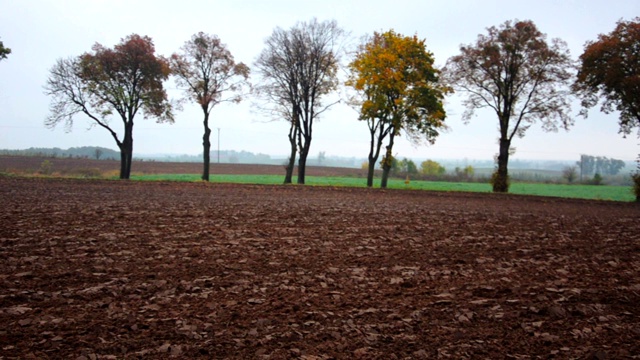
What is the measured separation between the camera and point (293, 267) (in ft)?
26.8

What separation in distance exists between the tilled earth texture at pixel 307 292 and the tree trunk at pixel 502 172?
27022mm

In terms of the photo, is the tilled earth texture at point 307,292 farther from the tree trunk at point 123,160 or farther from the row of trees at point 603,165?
the row of trees at point 603,165

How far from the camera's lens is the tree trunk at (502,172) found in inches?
1505

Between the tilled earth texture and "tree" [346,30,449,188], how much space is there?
2613 centimetres

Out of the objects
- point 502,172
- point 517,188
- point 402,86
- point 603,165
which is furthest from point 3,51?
point 603,165

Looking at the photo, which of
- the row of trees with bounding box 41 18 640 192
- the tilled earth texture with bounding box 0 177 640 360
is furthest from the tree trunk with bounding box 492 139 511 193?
the tilled earth texture with bounding box 0 177 640 360

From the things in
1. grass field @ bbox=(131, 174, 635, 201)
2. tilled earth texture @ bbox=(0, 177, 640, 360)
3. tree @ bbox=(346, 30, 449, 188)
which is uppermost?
tree @ bbox=(346, 30, 449, 188)

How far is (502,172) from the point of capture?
38.7 meters

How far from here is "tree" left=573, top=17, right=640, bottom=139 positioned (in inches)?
1219

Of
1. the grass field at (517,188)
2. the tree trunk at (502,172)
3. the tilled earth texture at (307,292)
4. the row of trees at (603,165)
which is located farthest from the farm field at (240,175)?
the row of trees at (603,165)

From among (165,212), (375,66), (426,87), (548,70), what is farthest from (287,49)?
(165,212)

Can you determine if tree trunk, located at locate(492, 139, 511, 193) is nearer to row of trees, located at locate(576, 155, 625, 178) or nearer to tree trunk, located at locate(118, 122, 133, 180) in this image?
A: tree trunk, located at locate(118, 122, 133, 180)

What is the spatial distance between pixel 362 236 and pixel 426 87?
94.1 feet

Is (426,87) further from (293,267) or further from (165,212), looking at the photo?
(293,267)
